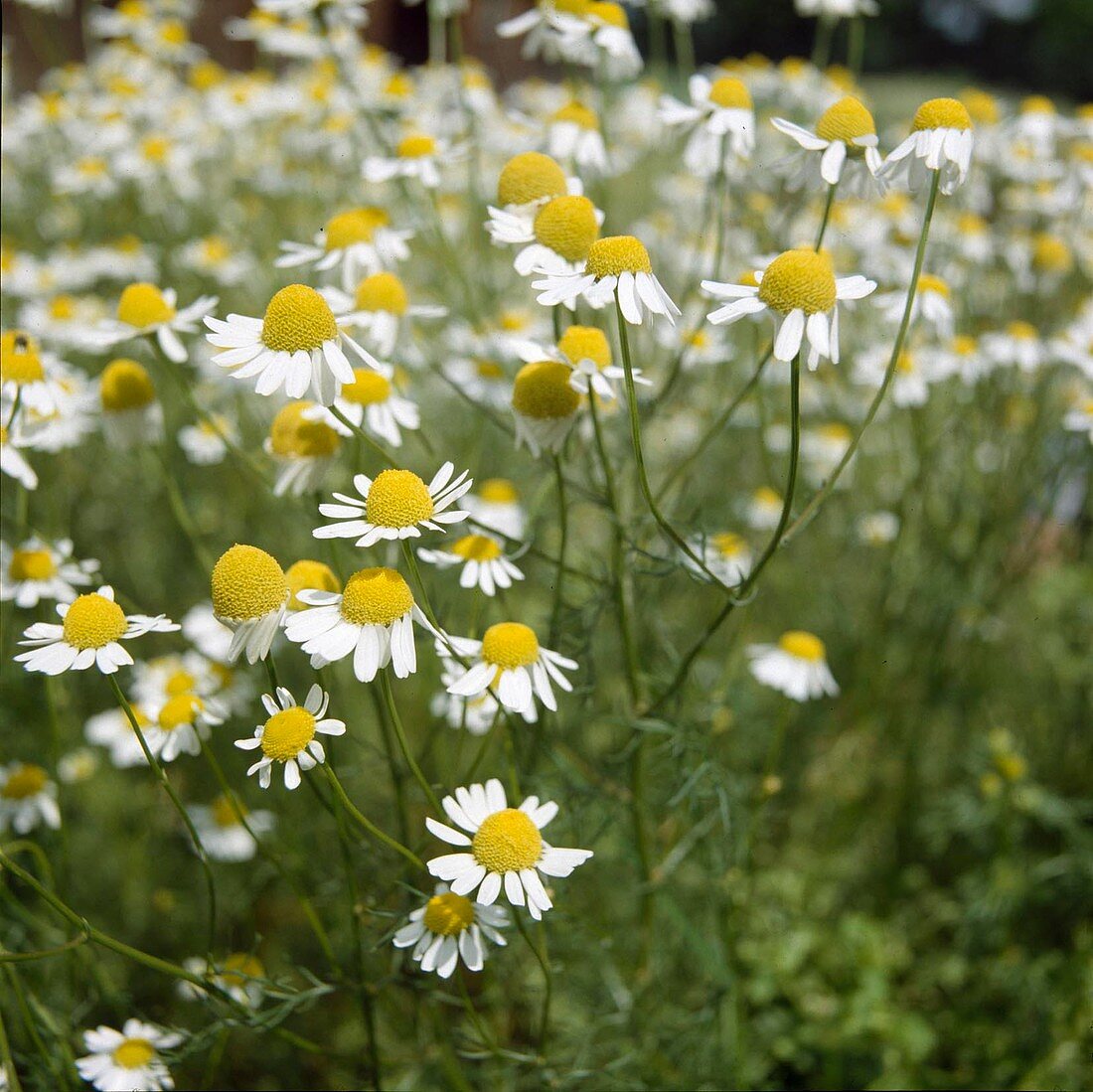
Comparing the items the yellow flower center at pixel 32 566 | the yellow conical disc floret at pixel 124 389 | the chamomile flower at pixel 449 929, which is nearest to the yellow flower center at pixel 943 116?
the chamomile flower at pixel 449 929

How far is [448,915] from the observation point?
4.12 feet

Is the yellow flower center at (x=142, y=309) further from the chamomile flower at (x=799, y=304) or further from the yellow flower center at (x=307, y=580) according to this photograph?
the chamomile flower at (x=799, y=304)

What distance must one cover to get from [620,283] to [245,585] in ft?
1.80

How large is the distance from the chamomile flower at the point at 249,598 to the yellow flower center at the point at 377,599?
0.09 metres

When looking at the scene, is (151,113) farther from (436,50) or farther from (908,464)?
(908,464)

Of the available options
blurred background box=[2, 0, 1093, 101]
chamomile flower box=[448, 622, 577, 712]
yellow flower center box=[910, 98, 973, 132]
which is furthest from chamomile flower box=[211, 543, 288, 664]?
blurred background box=[2, 0, 1093, 101]

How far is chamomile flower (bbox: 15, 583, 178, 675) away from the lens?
1.24m

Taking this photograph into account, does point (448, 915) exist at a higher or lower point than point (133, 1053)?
higher

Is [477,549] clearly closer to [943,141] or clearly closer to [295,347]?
[295,347]

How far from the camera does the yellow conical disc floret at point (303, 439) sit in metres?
1.50

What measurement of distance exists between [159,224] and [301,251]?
1.65 meters

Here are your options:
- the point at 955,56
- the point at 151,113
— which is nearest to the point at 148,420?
the point at 151,113

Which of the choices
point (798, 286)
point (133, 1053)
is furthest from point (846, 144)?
point (133, 1053)

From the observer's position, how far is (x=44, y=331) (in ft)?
8.62
